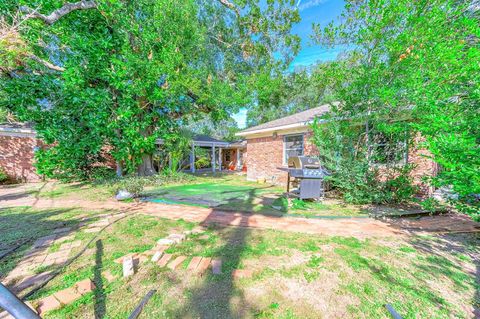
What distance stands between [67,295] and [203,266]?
4.65 feet

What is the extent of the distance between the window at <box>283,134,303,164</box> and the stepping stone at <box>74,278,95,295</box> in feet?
26.7

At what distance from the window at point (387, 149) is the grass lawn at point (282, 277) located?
8.12 feet

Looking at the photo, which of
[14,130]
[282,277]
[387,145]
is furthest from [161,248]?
[14,130]

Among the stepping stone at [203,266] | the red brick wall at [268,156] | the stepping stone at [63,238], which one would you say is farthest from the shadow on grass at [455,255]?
the stepping stone at [63,238]

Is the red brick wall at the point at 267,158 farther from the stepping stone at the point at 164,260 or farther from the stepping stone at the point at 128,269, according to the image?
the stepping stone at the point at 128,269

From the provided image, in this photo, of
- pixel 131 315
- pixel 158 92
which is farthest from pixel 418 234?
pixel 158 92

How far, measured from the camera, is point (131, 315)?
1726mm

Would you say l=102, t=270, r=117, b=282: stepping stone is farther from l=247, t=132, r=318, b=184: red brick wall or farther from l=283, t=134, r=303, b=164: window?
l=283, t=134, r=303, b=164: window

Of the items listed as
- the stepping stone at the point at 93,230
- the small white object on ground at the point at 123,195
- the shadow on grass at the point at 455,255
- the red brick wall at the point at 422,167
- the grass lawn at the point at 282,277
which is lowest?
the shadow on grass at the point at 455,255

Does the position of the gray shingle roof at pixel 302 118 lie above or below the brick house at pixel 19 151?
above

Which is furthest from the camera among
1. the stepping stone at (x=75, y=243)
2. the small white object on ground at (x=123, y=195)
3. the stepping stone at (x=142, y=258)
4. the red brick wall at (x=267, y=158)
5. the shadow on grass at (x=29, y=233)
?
the red brick wall at (x=267, y=158)

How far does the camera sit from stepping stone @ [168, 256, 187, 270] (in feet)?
8.19

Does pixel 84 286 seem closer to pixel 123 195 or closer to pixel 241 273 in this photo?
pixel 241 273

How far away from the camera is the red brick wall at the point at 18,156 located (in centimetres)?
999
